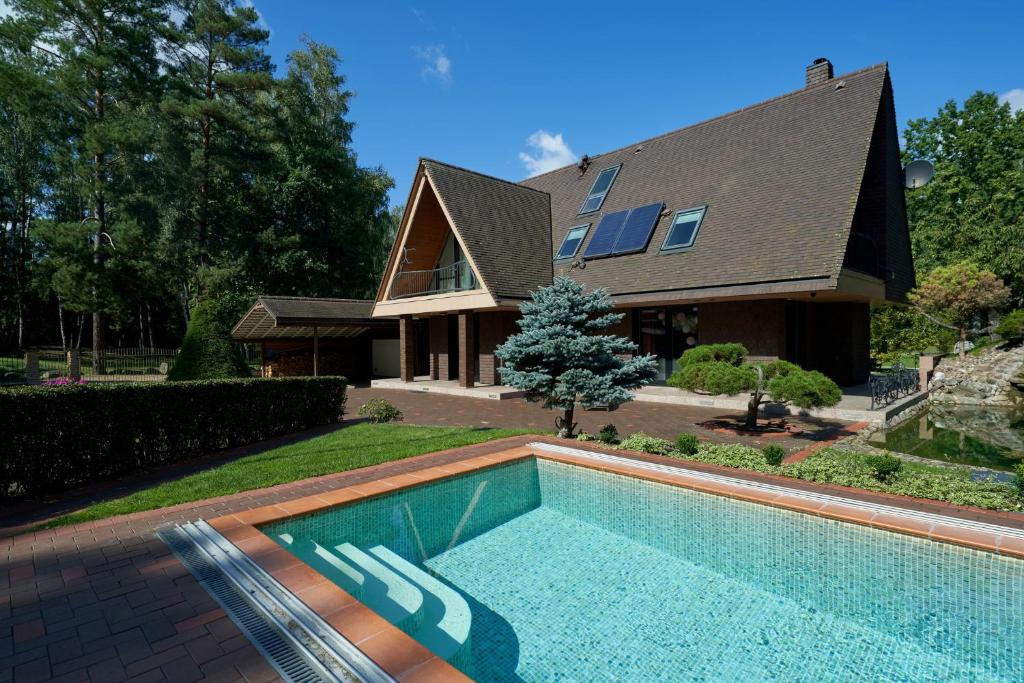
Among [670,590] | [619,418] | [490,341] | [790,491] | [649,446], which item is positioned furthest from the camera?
[490,341]

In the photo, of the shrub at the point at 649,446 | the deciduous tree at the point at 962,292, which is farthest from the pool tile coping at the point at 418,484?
the deciduous tree at the point at 962,292

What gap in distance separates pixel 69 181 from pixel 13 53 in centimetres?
634

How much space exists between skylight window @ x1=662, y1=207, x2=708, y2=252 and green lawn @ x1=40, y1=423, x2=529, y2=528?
8919mm

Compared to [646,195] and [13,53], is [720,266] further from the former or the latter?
[13,53]

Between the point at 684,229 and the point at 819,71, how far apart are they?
8.50m

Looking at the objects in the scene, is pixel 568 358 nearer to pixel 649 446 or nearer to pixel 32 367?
pixel 649 446

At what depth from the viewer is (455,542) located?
582 centimetres

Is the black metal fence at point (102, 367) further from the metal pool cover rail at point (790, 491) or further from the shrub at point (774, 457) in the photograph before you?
the shrub at point (774, 457)

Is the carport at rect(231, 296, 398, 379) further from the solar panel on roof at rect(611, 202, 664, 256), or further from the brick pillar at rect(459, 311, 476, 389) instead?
the solar panel on roof at rect(611, 202, 664, 256)

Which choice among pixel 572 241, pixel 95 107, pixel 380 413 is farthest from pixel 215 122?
pixel 380 413

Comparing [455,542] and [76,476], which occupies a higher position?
[76,476]

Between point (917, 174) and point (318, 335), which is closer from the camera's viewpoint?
point (917, 174)

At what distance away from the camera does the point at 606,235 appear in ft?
58.0

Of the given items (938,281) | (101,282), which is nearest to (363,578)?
(938,281)
